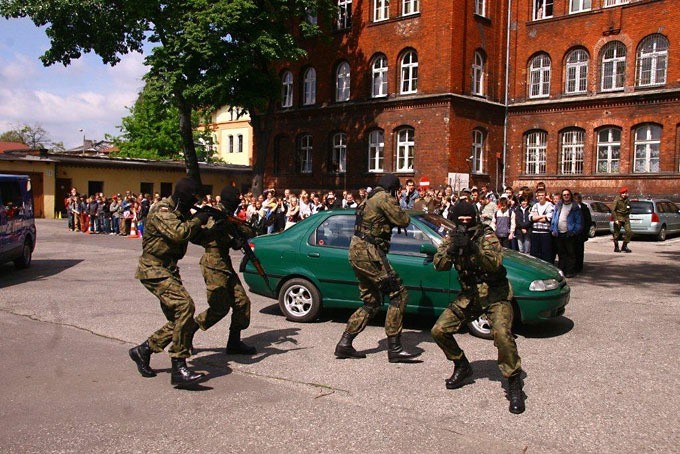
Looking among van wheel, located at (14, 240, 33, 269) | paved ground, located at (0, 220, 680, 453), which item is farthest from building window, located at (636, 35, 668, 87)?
van wheel, located at (14, 240, 33, 269)

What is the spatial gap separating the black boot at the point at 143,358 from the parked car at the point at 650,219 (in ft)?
63.2

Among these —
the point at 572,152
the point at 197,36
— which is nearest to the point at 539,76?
the point at 572,152

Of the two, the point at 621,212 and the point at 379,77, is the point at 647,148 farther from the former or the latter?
the point at 379,77

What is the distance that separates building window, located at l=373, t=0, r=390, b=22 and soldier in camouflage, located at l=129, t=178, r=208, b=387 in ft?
87.1

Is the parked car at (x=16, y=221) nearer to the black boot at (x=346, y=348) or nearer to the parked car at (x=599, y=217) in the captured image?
the black boot at (x=346, y=348)

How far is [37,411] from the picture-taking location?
15.8 ft

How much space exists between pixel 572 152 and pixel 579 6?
6.65 metres

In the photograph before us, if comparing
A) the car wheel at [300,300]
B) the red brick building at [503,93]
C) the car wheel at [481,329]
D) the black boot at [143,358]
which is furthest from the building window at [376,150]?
the black boot at [143,358]

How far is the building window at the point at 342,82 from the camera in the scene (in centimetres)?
3231

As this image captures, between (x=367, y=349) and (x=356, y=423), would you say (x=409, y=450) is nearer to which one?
(x=356, y=423)

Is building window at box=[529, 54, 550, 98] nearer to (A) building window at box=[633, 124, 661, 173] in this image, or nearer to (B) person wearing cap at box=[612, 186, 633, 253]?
(A) building window at box=[633, 124, 661, 173]

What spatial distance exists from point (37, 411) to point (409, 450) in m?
2.83

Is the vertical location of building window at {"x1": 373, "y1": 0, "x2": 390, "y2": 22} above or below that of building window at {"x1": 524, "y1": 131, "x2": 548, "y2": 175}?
above

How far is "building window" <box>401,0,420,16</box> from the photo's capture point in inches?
1134
